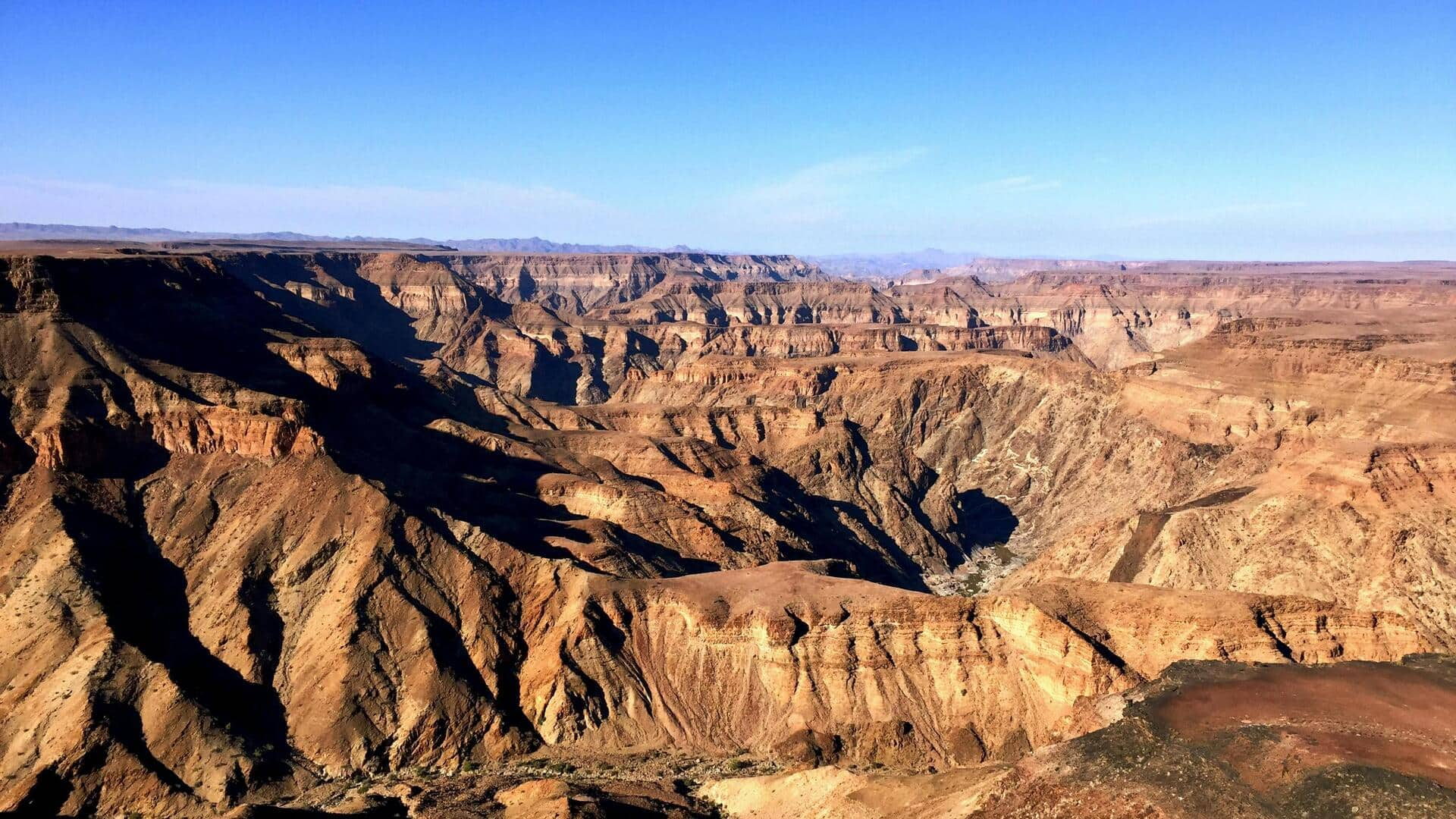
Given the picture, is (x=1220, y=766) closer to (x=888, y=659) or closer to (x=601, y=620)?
(x=888, y=659)

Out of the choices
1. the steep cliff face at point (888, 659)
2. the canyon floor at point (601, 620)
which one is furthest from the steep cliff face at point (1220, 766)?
the steep cliff face at point (888, 659)

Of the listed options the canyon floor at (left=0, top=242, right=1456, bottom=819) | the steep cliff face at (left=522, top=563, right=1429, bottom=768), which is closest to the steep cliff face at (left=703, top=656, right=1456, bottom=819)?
the canyon floor at (left=0, top=242, right=1456, bottom=819)

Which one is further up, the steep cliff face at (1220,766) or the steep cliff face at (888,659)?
the steep cliff face at (1220,766)

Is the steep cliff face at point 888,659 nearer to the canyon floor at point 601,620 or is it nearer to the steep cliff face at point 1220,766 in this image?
the canyon floor at point 601,620

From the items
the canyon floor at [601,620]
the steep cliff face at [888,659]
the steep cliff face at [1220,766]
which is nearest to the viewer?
the steep cliff face at [1220,766]

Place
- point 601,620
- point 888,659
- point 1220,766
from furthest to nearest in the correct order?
point 601,620 < point 888,659 < point 1220,766

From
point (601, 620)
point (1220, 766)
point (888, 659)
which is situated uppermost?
point (1220, 766)

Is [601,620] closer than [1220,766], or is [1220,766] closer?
[1220,766]

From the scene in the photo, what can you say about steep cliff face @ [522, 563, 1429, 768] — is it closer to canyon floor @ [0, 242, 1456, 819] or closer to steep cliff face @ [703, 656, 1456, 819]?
canyon floor @ [0, 242, 1456, 819]

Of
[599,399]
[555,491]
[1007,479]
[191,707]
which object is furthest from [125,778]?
[599,399]

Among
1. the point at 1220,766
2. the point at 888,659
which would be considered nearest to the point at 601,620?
the point at 888,659

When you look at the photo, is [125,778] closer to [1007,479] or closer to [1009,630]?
[1009,630]
